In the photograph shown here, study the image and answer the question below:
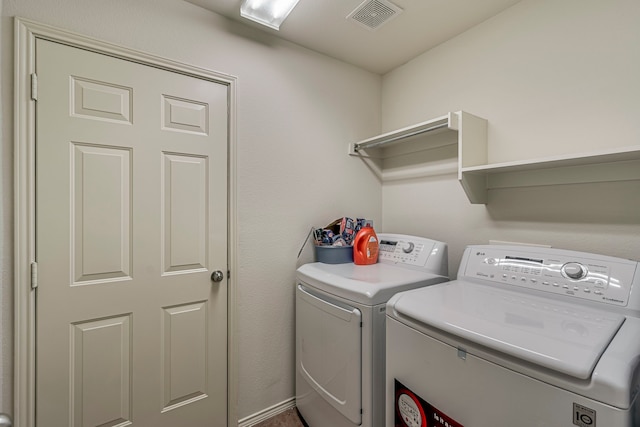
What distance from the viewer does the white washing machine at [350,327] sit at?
1281 millimetres

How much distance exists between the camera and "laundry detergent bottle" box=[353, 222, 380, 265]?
1.85 m

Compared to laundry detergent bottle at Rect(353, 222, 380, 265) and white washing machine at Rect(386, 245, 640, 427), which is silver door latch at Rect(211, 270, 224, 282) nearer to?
laundry detergent bottle at Rect(353, 222, 380, 265)

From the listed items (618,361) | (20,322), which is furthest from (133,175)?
(618,361)

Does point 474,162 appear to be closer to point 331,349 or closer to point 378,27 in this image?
point 378,27

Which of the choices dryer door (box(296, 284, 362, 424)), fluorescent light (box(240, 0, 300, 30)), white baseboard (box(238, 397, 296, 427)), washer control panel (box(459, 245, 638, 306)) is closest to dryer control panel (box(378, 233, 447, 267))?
washer control panel (box(459, 245, 638, 306))

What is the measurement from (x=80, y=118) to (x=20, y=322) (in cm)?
92

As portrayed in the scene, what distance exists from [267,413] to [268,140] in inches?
68.9

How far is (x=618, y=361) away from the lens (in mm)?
688

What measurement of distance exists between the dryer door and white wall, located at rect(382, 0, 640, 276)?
3.14 feet

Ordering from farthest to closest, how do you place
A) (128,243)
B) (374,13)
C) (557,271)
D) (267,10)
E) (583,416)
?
(374,13)
(267,10)
(128,243)
(557,271)
(583,416)

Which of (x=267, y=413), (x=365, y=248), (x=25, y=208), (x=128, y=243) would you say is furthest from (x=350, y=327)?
(x=25, y=208)

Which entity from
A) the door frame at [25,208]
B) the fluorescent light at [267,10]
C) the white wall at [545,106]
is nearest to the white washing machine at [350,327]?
the white wall at [545,106]

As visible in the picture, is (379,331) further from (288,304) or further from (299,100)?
(299,100)

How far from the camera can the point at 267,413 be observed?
1834 mm
